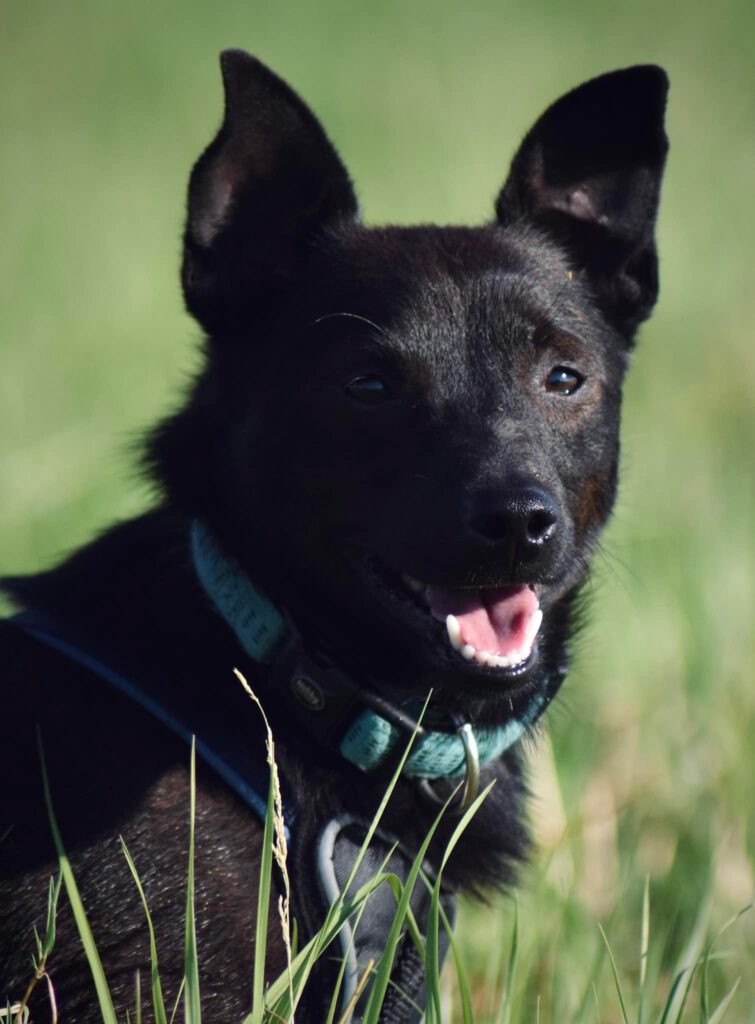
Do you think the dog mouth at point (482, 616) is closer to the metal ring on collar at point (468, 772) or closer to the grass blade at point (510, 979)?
the metal ring on collar at point (468, 772)

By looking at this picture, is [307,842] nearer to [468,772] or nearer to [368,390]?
[468,772]

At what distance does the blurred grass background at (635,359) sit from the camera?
335cm

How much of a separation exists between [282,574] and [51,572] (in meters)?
0.48

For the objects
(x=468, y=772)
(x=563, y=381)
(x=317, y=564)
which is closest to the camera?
(x=468, y=772)

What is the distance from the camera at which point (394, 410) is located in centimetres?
268

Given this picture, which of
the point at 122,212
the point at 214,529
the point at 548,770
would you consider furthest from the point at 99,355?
the point at 214,529

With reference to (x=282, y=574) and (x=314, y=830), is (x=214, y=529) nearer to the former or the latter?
(x=282, y=574)

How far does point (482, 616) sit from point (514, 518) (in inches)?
9.4

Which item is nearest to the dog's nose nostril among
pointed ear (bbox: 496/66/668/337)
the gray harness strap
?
the gray harness strap

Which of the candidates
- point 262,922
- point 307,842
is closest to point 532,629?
point 307,842

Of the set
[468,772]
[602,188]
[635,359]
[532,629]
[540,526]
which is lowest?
[635,359]

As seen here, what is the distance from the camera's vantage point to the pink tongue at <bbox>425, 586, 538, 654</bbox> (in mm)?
2518

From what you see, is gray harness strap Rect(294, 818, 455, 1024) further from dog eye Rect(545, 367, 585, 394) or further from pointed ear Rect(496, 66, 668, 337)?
pointed ear Rect(496, 66, 668, 337)

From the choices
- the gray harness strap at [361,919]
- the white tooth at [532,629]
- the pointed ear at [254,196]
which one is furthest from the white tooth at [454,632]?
the pointed ear at [254,196]
